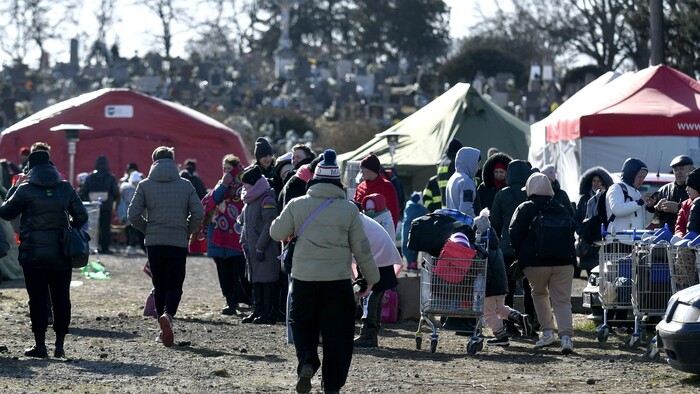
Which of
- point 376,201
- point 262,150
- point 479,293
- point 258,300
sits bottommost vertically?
point 258,300

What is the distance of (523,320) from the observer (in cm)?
1419

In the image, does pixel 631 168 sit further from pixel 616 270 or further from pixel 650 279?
pixel 650 279

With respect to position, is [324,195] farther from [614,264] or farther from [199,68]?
[199,68]

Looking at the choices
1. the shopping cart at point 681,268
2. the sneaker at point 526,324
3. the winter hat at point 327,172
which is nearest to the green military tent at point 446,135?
the sneaker at point 526,324

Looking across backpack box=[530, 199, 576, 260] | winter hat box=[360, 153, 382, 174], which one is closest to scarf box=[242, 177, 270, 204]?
winter hat box=[360, 153, 382, 174]

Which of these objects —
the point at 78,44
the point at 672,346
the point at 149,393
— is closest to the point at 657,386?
the point at 672,346

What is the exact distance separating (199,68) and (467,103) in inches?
1374

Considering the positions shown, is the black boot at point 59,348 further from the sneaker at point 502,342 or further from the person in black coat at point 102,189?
the person in black coat at point 102,189

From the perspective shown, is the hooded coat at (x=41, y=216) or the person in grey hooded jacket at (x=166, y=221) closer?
the hooded coat at (x=41, y=216)

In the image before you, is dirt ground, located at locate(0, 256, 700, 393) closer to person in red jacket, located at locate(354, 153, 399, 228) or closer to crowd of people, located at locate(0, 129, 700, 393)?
crowd of people, located at locate(0, 129, 700, 393)

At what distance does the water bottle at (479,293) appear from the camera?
516 inches

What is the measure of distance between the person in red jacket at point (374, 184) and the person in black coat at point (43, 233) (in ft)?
10.8

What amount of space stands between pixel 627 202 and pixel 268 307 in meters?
4.02

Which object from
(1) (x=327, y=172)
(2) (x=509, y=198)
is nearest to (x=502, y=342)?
(2) (x=509, y=198)
